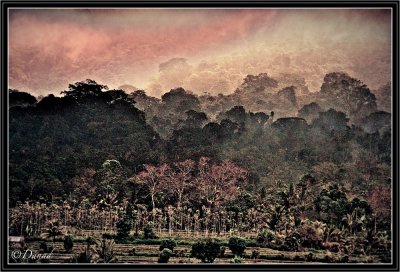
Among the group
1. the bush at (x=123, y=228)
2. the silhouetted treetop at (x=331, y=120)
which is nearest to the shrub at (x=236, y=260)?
the bush at (x=123, y=228)

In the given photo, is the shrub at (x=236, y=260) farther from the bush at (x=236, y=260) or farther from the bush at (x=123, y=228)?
the bush at (x=123, y=228)

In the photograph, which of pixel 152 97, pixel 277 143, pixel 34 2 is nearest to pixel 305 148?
pixel 277 143

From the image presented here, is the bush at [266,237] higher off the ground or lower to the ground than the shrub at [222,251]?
higher

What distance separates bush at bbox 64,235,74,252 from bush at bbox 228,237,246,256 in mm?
2109

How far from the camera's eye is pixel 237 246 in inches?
305

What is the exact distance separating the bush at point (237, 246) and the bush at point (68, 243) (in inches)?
83.0

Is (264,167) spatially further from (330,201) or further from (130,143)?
(130,143)

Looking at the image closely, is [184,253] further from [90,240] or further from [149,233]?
[90,240]

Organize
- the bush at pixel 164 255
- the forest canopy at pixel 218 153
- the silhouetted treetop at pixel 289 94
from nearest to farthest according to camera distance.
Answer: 1. the bush at pixel 164 255
2. the forest canopy at pixel 218 153
3. the silhouetted treetop at pixel 289 94

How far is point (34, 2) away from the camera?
25.4 feet

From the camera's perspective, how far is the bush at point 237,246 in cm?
774

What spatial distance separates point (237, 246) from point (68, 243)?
2256 millimetres

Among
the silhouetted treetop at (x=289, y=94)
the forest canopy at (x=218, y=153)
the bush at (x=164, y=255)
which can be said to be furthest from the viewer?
the silhouetted treetop at (x=289, y=94)

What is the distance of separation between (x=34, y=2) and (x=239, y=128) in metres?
3.24
